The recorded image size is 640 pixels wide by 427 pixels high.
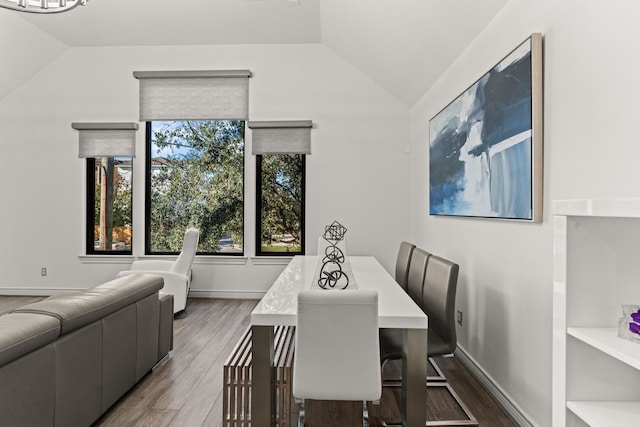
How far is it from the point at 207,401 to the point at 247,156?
10.9 ft

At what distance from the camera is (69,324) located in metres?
1.72

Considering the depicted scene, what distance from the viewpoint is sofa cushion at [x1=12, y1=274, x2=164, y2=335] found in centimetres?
171

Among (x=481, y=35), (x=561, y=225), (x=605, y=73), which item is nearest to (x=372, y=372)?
(x=561, y=225)

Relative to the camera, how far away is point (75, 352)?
1.76 meters

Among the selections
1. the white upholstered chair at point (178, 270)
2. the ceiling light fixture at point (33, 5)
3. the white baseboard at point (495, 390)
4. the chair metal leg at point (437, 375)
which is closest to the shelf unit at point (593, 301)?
the white baseboard at point (495, 390)

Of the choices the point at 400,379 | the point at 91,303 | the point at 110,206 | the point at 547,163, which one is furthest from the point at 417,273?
the point at 110,206

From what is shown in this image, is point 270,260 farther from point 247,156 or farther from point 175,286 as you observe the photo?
point 247,156

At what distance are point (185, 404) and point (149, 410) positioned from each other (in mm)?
194

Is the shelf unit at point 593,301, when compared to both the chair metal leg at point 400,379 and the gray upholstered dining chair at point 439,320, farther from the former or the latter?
the chair metal leg at point 400,379

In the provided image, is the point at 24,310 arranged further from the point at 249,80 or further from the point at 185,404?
the point at 249,80

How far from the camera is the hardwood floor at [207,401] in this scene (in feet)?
6.88

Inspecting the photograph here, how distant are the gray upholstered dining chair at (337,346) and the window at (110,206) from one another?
4.36 meters

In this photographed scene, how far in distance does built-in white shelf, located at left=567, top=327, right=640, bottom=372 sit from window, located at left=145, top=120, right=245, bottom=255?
4388 mm

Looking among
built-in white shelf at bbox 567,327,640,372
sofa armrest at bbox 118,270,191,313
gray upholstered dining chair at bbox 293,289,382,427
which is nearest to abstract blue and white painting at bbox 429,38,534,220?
built-in white shelf at bbox 567,327,640,372
